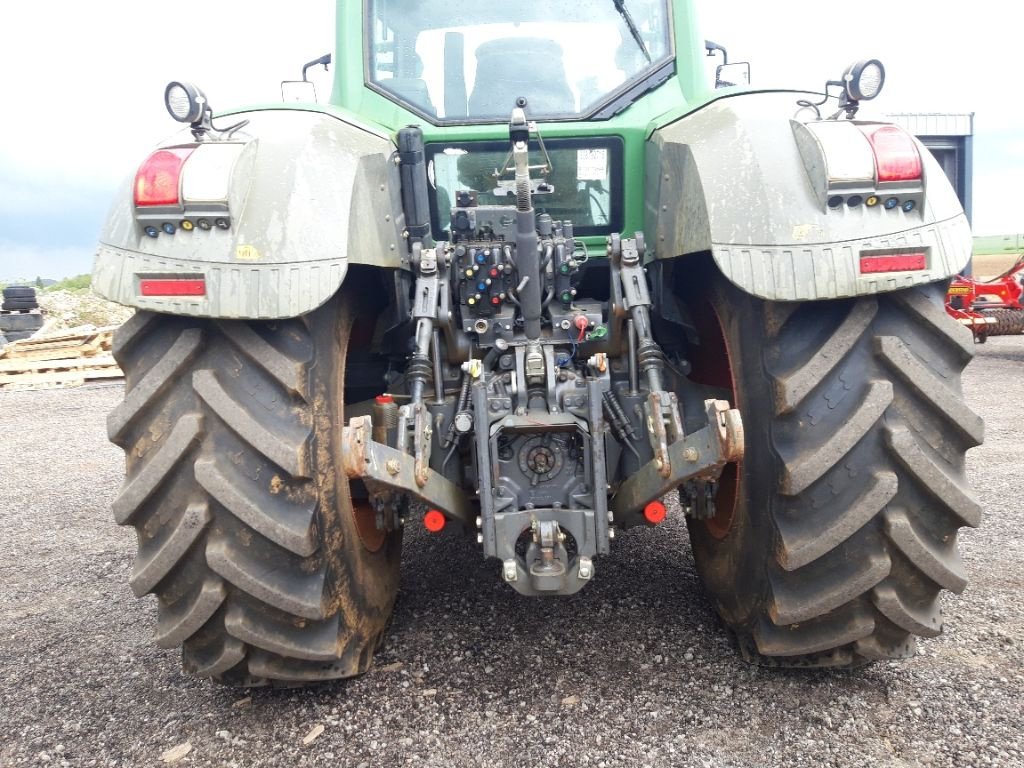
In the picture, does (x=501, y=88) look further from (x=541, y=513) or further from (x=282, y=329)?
(x=541, y=513)

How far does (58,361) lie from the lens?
1197 centimetres

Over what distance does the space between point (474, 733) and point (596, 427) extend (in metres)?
0.96

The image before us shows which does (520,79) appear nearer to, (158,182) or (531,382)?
(531,382)

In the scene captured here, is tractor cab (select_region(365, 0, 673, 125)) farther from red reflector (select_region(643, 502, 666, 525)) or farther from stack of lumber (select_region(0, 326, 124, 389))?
stack of lumber (select_region(0, 326, 124, 389))

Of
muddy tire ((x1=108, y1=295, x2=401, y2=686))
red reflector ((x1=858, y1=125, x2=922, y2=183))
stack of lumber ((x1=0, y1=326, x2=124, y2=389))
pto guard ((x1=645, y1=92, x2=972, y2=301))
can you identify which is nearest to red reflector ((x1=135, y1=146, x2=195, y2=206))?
muddy tire ((x1=108, y1=295, x2=401, y2=686))

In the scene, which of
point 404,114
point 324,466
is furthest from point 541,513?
point 404,114

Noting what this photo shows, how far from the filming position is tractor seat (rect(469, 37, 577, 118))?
3010mm

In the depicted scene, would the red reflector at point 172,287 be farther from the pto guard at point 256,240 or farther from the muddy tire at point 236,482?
Answer: the muddy tire at point 236,482

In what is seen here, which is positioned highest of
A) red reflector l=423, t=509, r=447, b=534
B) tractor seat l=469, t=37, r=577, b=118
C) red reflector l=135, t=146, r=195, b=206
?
tractor seat l=469, t=37, r=577, b=118

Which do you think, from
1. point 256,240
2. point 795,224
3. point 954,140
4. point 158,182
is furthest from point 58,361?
point 954,140

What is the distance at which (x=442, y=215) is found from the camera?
→ 9.83 feet

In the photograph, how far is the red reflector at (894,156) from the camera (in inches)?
77.9

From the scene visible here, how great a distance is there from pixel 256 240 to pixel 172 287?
9.8 inches

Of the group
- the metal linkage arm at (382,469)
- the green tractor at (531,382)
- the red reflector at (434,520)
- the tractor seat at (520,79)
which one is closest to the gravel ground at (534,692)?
the green tractor at (531,382)
